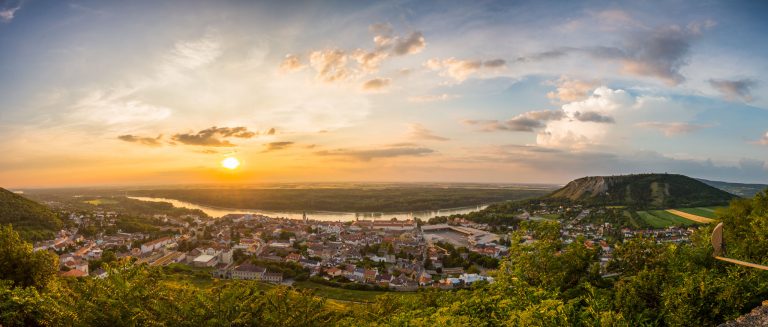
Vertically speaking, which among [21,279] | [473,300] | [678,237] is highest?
[473,300]

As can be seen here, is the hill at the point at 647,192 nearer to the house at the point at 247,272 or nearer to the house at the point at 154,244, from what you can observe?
the house at the point at 247,272

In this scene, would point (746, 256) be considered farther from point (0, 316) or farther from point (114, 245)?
point (114, 245)

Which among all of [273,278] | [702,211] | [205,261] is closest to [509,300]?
[273,278]

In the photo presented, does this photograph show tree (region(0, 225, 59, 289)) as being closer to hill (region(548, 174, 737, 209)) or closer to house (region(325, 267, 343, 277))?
house (region(325, 267, 343, 277))

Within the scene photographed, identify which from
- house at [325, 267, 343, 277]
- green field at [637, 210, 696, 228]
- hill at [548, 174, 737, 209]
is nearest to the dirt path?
green field at [637, 210, 696, 228]

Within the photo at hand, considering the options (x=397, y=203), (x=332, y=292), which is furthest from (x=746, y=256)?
(x=397, y=203)

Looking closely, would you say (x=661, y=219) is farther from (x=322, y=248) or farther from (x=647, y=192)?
(x=322, y=248)
